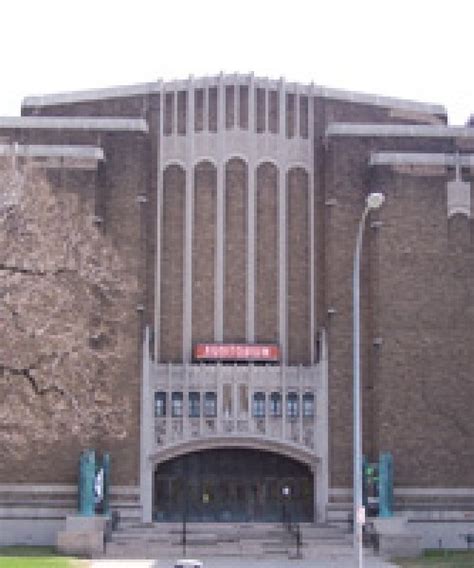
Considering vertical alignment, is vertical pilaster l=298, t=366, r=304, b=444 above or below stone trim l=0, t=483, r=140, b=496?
above

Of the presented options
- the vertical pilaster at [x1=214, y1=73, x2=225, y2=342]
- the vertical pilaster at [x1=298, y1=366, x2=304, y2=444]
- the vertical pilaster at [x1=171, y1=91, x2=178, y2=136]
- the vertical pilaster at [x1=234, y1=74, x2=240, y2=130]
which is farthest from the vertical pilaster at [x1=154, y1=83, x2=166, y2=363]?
the vertical pilaster at [x1=298, y1=366, x2=304, y2=444]

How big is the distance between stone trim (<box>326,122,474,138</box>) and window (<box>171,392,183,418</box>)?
10748mm

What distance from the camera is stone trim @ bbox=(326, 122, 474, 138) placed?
4244 cm

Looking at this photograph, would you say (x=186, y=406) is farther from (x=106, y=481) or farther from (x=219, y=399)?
(x=106, y=481)

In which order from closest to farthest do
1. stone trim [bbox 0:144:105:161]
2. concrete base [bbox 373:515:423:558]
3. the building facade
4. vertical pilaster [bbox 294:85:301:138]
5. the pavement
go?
the pavement, concrete base [bbox 373:515:423:558], the building facade, stone trim [bbox 0:144:105:161], vertical pilaster [bbox 294:85:301:138]

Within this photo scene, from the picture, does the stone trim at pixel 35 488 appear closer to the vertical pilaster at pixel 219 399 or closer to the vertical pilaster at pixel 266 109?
the vertical pilaster at pixel 219 399

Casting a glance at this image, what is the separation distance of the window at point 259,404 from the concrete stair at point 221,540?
150 inches

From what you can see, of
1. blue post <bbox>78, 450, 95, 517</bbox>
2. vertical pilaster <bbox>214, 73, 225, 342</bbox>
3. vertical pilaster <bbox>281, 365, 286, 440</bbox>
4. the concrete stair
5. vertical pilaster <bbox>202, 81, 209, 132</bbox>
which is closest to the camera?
the concrete stair

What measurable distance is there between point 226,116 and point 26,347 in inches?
602

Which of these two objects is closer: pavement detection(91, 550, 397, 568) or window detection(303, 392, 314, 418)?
pavement detection(91, 550, 397, 568)

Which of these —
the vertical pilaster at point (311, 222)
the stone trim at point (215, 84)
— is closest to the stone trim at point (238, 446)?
the vertical pilaster at point (311, 222)

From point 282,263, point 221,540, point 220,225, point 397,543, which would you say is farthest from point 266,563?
point 220,225

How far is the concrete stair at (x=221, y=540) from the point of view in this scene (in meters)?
37.1

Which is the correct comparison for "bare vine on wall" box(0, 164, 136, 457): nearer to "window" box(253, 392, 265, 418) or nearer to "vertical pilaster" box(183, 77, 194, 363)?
"vertical pilaster" box(183, 77, 194, 363)
